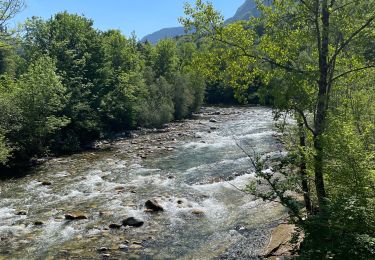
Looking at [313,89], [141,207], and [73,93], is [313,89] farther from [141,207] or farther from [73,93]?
[73,93]

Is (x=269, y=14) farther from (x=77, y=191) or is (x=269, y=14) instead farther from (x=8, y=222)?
(x=77, y=191)

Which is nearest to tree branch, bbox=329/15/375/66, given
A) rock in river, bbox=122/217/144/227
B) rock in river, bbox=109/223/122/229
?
rock in river, bbox=122/217/144/227

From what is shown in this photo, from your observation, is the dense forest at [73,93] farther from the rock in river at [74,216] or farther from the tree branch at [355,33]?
the tree branch at [355,33]

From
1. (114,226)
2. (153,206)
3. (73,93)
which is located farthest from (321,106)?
(73,93)

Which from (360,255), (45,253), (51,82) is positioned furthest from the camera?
(51,82)

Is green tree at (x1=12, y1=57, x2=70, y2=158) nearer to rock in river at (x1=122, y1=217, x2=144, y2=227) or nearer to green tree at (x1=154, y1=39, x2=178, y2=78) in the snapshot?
rock in river at (x1=122, y1=217, x2=144, y2=227)

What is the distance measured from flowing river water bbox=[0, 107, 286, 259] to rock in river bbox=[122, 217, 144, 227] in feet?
1.10

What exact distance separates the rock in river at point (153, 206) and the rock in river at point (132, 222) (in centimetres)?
185

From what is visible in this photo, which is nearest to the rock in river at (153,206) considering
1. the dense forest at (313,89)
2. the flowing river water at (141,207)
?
the flowing river water at (141,207)

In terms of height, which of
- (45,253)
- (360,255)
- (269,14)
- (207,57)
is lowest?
(45,253)

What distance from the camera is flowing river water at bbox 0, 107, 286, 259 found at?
1566 centimetres

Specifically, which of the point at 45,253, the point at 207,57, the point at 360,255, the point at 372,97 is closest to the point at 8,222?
the point at 45,253

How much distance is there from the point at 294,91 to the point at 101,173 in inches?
816

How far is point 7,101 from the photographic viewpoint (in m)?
30.0
